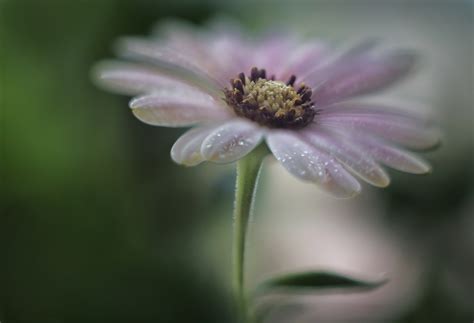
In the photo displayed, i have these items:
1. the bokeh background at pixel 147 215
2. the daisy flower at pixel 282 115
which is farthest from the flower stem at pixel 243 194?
the bokeh background at pixel 147 215

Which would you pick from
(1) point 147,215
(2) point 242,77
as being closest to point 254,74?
(2) point 242,77

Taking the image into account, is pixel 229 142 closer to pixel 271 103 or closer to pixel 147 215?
pixel 271 103

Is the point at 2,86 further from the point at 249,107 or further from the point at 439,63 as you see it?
the point at 439,63

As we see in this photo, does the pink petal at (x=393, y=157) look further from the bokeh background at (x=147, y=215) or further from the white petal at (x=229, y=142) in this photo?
the bokeh background at (x=147, y=215)

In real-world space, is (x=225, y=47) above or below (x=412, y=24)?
below

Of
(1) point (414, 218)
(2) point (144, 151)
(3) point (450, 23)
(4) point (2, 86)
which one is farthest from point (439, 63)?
(4) point (2, 86)

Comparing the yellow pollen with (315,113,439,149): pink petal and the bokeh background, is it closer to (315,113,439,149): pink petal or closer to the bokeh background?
(315,113,439,149): pink petal
